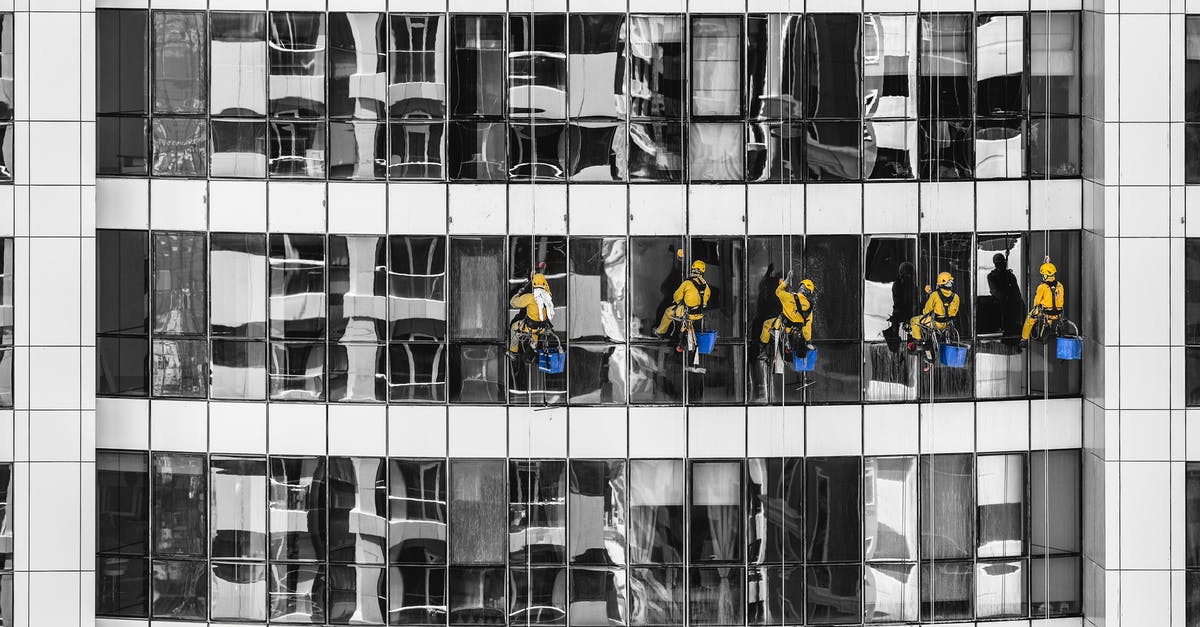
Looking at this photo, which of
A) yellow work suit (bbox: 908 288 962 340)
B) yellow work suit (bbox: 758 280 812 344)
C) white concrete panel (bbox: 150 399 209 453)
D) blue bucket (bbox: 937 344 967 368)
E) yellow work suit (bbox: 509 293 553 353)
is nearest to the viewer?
yellow work suit (bbox: 509 293 553 353)

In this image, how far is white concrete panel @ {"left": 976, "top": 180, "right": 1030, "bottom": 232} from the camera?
656 inches

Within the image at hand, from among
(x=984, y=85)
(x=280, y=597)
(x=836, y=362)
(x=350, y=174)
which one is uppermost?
(x=984, y=85)

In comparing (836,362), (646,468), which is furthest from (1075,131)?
(646,468)

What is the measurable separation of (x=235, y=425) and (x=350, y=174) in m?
3.89

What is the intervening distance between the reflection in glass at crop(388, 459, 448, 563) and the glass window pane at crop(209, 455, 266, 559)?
6.10 feet

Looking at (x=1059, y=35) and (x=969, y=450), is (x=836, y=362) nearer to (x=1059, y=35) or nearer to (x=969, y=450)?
(x=969, y=450)

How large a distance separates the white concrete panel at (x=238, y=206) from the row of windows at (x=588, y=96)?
0.29 metres

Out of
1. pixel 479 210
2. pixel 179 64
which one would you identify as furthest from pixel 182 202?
pixel 479 210

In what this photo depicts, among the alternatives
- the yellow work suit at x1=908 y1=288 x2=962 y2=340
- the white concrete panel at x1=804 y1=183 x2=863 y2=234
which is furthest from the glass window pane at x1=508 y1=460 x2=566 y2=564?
the yellow work suit at x1=908 y1=288 x2=962 y2=340

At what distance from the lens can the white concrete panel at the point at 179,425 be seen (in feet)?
55.1

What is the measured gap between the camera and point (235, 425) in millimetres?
16797

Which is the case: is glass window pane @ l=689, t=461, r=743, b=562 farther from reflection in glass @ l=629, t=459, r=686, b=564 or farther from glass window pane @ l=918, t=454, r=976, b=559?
glass window pane @ l=918, t=454, r=976, b=559

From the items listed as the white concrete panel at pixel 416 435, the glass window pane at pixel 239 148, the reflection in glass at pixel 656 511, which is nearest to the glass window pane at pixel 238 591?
the white concrete panel at pixel 416 435

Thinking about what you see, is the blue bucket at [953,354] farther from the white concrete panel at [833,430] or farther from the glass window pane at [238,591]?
the glass window pane at [238,591]
